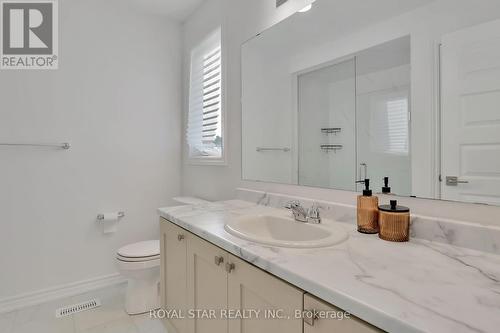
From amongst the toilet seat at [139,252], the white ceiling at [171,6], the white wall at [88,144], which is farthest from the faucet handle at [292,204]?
the white ceiling at [171,6]

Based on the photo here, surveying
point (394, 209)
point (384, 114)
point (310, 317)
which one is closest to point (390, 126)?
point (384, 114)

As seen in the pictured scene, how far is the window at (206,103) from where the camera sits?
7.12ft

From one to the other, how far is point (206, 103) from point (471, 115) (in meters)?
1.88

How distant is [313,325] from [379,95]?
91 cm

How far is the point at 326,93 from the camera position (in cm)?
134

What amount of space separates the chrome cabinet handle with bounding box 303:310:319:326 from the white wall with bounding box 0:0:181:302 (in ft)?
7.01

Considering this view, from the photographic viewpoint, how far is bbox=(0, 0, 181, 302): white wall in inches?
77.1

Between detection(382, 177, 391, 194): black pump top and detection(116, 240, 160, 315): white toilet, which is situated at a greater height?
detection(382, 177, 391, 194): black pump top

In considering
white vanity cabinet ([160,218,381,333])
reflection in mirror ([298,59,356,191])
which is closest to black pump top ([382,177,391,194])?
reflection in mirror ([298,59,356,191])

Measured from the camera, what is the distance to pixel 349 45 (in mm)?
1231

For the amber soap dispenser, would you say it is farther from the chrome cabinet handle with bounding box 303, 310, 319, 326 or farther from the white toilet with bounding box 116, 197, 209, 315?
the white toilet with bounding box 116, 197, 209, 315

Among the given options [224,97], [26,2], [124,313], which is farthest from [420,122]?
[26,2]

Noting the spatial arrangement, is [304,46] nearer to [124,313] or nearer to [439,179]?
[439,179]

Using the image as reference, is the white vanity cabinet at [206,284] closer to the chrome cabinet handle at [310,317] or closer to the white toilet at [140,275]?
the chrome cabinet handle at [310,317]
